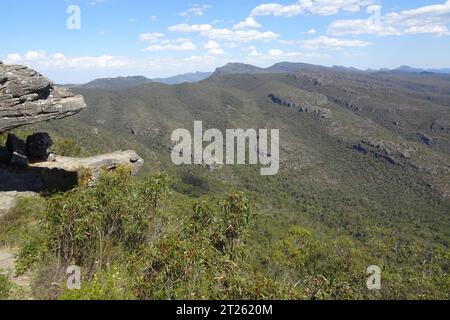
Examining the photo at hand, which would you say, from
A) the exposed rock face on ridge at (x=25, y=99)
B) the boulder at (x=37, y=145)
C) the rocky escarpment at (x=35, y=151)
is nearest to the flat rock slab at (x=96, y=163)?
the rocky escarpment at (x=35, y=151)

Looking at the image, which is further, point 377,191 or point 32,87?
point 377,191

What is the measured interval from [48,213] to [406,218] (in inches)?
5716

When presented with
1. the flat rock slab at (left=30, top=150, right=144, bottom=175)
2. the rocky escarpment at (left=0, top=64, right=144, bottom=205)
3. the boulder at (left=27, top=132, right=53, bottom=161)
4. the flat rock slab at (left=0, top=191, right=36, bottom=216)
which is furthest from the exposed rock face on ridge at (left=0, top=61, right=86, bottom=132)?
the flat rock slab at (left=30, top=150, right=144, bottom=175)

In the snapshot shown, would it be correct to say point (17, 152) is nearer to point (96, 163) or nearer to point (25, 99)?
point (96, 163)

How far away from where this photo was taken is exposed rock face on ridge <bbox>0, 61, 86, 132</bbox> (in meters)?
24.7

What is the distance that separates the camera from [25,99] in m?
25.4

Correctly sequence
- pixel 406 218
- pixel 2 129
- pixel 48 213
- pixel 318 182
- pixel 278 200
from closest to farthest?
1. pixel 48 213
2. pixel 2 129
3. pixel 406 218
4. pixel 278 200
5. pixel 318 182

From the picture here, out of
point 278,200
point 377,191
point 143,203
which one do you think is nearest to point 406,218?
point 377,191

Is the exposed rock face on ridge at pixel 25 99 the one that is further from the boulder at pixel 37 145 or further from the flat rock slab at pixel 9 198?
the boulder at pixel 37 145

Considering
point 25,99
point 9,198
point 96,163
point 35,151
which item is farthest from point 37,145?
point 25,99

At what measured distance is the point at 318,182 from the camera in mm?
186750

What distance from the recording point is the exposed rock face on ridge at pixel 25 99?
2472 centimetres

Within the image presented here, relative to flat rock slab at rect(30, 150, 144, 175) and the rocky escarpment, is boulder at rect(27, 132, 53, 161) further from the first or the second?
flat rock slab at rect(30, 150, 144, 175)
